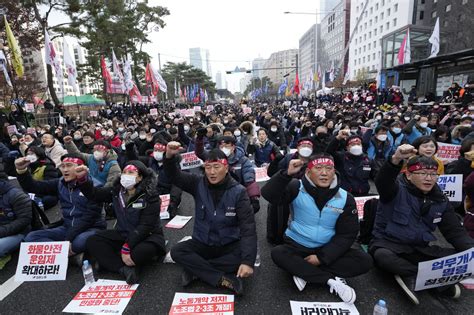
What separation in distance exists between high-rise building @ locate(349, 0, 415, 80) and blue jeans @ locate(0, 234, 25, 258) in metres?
50.9

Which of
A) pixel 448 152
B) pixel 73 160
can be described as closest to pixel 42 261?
pixel 73 160

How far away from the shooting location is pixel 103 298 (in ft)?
9.51

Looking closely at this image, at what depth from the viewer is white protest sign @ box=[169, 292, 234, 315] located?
2.67 m

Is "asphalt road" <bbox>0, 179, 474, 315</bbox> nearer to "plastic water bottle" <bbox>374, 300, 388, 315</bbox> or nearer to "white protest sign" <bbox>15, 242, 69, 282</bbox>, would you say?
"white protest sign" <bbox>15, 242, 69, 282</bbox>

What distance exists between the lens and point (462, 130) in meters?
5.92

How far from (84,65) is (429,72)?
26.3 metres

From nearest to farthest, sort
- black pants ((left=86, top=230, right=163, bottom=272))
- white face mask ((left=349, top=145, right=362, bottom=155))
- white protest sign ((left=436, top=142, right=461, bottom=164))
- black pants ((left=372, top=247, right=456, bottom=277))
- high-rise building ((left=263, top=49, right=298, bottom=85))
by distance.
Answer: black pants ((left=372, top=247, right=456, bottom=277)) < black pants ((left=86, top=230, right=163, bottom=272)) < white face mask ((left=349, top=145, right=362, bottom=155)) < white protest sign ((left=436, top=142, right=461, bottom=164)) < high-rise building ((left=263, top=49, right=298, bottom=85))

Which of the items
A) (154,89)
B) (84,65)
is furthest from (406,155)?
(84,65)

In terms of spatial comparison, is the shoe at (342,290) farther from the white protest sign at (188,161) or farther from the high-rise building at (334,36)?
the high-rise building at (334,36)

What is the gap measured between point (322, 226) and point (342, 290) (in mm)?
625

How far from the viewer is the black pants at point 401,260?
2.80m

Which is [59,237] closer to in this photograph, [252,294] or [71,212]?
[71,212]

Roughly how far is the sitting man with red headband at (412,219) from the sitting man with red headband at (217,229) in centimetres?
143

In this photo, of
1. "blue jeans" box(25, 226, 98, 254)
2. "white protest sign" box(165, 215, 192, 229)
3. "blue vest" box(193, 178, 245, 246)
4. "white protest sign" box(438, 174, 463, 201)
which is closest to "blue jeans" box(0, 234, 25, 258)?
"blue jeans" box(25, 226, 98, 254)
